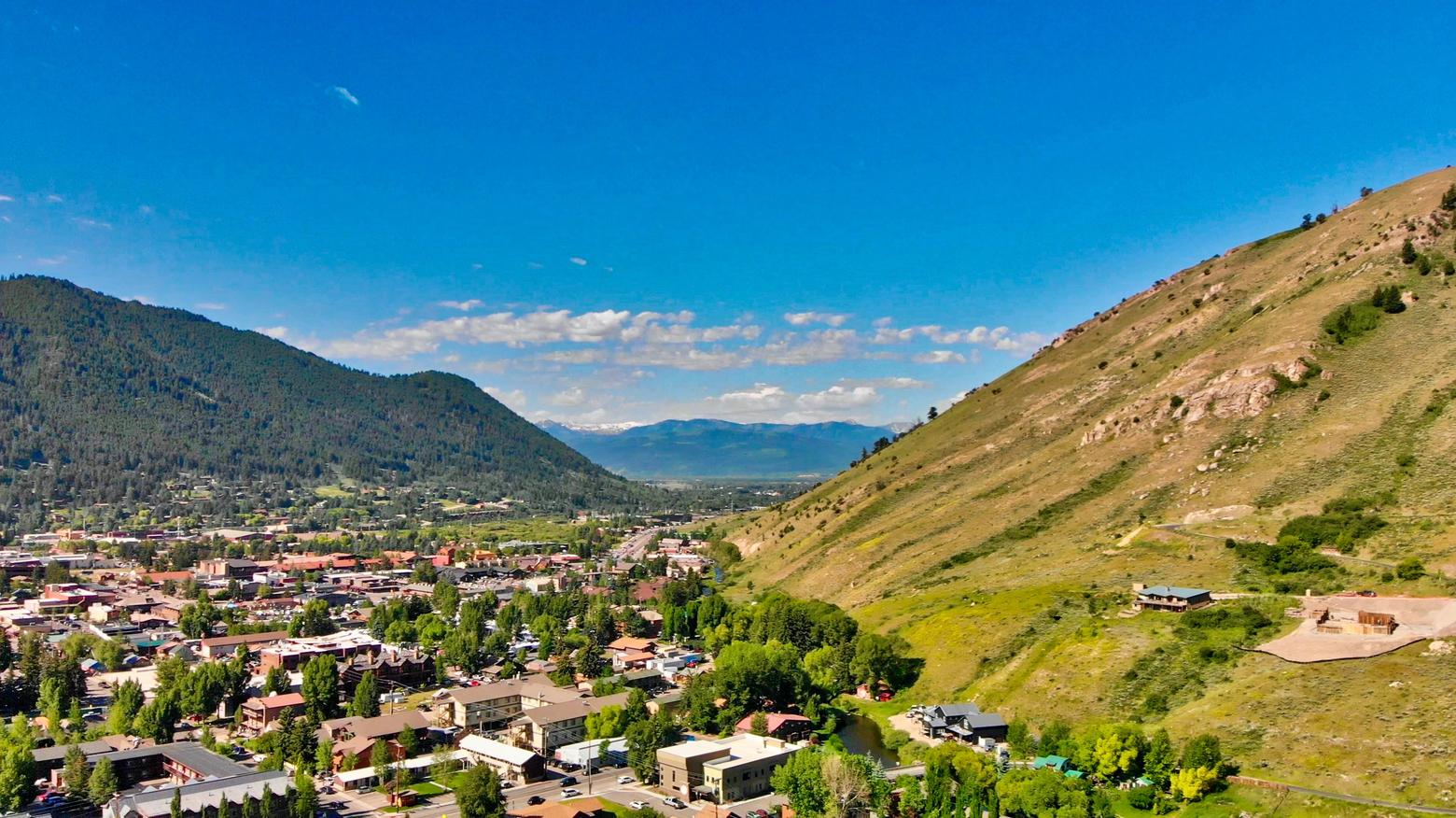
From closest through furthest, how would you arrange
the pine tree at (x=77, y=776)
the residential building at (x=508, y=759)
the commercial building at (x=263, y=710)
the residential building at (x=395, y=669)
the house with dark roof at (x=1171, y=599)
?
the pine tree at (x=77, y=776)
the residential building at (x=508, y=759)
the house with dark roof at (x=1171, y=599)
the commercial building at (x=263, y=710)
the residential building at (x=395, y=669)

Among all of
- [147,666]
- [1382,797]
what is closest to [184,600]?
[147,666]

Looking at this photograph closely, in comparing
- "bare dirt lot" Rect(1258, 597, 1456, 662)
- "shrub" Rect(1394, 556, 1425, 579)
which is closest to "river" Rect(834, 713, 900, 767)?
"bare dirt lot" Rect(1258, 597, 1456, 662)

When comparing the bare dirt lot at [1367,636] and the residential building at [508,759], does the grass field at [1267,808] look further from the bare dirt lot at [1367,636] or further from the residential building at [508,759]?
the residential building at [508,759]

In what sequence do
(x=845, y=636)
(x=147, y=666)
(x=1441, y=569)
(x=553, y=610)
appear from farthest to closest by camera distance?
(x=553, y=610), (x=147, y=666), (x=845, y=636), (x=1441, y=569)

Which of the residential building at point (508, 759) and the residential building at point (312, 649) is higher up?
the residential building at point (312, 649)

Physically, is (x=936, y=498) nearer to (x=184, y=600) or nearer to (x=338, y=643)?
(x=338, y=643)

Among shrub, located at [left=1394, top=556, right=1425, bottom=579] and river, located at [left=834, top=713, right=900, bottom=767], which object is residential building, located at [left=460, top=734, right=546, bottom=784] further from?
shrub, located at [left=1394, top=556, right=1425, bottom=579]

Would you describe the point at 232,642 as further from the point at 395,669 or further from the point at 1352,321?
the point at 1352,321

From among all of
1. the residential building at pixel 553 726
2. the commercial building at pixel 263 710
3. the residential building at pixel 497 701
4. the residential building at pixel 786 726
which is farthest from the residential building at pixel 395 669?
the residential building at pixel 786 726
